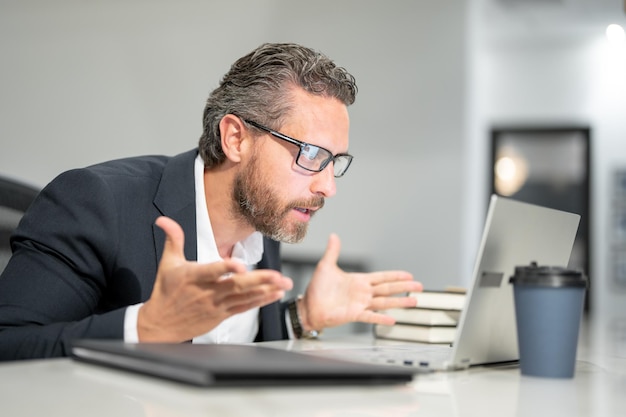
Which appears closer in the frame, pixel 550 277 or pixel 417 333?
pixel 550 277

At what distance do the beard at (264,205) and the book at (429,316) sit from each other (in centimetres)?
30

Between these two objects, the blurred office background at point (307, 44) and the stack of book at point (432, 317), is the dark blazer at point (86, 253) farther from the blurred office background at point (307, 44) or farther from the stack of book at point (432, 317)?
the blurred office background at point (307, 44)

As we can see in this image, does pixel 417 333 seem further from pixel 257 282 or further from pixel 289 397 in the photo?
pixel 289 397

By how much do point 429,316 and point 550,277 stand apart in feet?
1.63

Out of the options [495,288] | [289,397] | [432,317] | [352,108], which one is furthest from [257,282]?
[352,108]

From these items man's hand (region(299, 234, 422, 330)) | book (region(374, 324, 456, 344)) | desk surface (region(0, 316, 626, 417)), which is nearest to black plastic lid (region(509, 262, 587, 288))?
desk surface (region(0, 316, 626, 417))

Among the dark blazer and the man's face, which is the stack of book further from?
the dark blazer

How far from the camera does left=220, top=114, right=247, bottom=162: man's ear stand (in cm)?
167

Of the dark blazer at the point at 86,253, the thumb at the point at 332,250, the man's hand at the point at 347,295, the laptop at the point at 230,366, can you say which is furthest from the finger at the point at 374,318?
the laptop at the point at 230,366

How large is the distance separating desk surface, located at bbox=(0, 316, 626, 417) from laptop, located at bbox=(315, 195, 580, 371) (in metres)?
0.07

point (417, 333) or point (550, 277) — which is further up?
point (550, 277)

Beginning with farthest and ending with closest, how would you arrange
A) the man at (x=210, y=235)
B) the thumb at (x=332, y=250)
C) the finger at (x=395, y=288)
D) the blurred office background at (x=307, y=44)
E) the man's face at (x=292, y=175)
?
the blurred office background at (x=307, y=44), the man's face at (x=292, y=175), the thumb at (x=332, y=250), the finger at (x=395, y=288), the man at (x=210, y=235)

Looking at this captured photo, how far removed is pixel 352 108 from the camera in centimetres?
375

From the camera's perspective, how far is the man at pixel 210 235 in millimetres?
1039
